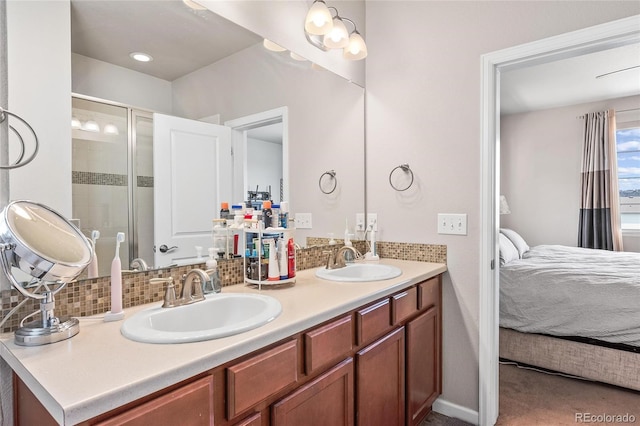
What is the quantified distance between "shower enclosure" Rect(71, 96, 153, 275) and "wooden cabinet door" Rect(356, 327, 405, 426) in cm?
90

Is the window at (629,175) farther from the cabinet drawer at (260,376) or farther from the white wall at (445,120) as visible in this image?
the cabinet drawer at (260,376)

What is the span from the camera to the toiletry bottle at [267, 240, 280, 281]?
1.46 meters

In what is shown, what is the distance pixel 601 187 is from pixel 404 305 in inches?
174

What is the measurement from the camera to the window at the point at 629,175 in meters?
4.57

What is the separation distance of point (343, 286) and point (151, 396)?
904 millimetres

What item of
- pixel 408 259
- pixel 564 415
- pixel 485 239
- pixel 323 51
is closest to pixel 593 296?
pixel 564 415

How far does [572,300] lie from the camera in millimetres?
2445

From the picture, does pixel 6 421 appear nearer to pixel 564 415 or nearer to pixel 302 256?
pixel 302 256

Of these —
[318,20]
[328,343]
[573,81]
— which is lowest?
[328,343]

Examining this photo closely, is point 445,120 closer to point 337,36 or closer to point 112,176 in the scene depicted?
point 337,36

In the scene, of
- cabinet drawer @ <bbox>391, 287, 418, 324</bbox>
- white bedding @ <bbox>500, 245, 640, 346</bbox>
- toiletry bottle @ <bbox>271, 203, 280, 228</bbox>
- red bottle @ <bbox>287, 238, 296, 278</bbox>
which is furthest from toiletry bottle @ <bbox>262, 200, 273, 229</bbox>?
white bedding @ <bbox>500, 245, 640, 346</bbox>

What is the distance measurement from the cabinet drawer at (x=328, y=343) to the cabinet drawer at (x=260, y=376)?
0.06 m

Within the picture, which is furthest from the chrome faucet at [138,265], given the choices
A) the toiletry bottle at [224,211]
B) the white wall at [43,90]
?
the toiletry bottle at [224,211]

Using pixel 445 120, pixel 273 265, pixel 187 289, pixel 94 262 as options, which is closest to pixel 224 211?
pixel 273 265
